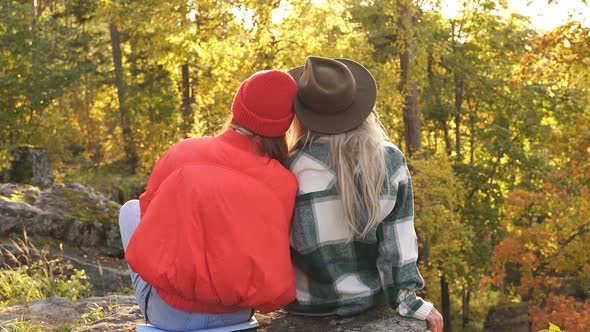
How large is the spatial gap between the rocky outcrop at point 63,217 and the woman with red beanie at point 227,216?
5.07 m

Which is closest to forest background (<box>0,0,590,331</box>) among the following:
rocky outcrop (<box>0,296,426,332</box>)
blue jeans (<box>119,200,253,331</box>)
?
rocky outcrop (<box>0,296,426,332</box>)

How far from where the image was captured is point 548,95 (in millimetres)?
17438

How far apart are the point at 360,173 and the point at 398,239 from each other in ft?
1.10

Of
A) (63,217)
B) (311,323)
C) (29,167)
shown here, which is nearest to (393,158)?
(311,323)

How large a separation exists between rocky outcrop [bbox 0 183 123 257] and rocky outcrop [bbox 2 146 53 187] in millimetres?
6645

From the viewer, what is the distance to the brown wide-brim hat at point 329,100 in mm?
3049

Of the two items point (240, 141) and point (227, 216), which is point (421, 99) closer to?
point (240, 141)

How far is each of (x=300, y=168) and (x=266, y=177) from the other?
0.21 m

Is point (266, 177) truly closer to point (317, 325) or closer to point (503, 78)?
point (317, 325)

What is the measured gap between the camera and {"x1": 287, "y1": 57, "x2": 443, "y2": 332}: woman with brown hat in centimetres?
305

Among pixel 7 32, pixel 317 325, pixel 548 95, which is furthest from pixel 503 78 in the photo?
pixel 317 325

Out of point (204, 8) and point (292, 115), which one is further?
point (204, 8)

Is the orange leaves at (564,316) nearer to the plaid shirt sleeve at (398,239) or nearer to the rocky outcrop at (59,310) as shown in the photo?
the rocky outcrop at (59,310)

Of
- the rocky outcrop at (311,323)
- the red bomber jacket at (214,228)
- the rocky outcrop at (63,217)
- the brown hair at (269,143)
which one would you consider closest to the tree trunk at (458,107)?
the rocky outcrop at (63,217)
